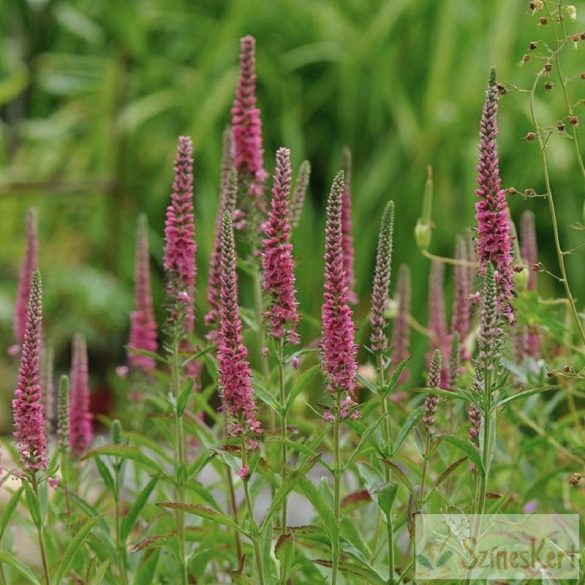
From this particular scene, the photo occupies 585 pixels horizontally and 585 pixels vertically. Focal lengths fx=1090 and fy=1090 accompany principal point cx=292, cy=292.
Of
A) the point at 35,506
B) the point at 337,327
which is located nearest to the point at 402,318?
the point at 337,327

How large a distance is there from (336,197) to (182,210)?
1.67ft

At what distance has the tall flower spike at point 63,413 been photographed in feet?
6.95

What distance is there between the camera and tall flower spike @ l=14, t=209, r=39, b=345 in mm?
2637

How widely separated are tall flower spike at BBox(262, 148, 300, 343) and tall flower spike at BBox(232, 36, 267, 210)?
2.03 ft

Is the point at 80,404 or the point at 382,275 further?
the point at 80,404

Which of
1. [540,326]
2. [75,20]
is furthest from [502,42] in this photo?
[540,326]

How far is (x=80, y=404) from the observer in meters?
2.53

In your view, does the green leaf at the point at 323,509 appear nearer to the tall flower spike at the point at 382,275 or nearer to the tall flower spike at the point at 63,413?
the tall flower spike at the point at 382,275

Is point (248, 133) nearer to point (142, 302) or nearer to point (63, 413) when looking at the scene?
point (142, 302)

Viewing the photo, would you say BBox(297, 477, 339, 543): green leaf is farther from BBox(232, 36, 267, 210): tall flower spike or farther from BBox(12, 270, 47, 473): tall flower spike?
BBox(232, 36, 267, 210): tall flower spike

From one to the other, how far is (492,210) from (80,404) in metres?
1.19

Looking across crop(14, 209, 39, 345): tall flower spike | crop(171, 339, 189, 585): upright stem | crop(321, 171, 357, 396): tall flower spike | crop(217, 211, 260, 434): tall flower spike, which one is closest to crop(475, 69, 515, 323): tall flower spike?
crop(321, 171, 357, 396): tall flower spike

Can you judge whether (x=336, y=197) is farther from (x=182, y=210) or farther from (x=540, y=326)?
(x=540, y=326)

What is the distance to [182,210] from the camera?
6.84ft
